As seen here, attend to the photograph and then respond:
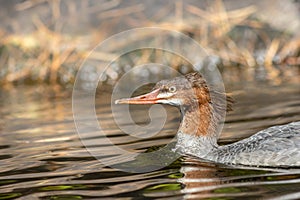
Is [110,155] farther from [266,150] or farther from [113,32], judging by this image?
[113,32]

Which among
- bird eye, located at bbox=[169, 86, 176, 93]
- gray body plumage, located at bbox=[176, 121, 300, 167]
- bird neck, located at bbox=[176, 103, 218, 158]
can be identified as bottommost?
gray body plumage, located at bbox=[176, 121, 300, 167]

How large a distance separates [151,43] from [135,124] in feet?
17.2

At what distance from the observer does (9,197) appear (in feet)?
20.4

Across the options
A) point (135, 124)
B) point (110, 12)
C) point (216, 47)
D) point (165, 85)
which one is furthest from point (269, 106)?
point (110, 12)

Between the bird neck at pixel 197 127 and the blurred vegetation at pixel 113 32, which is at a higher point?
the blurred vegetation at pixel 113 32

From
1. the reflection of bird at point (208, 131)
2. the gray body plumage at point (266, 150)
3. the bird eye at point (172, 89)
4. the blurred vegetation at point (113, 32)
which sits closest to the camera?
the gray body plumage at point (266, 150)

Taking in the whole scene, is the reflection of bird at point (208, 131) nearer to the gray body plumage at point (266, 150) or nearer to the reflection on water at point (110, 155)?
the gray body plumage at point (266, 150)

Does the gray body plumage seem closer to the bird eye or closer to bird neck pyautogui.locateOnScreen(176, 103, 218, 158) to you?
bird neck pyautogui.locateOnScreen(176, 103, 218, 158)

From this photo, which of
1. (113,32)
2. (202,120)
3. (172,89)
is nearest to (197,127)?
(202,120)

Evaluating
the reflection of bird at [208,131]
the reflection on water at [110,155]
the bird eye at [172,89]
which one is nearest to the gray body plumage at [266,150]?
the reflection of bird at [208,131]

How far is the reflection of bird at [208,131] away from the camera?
7.00 meters

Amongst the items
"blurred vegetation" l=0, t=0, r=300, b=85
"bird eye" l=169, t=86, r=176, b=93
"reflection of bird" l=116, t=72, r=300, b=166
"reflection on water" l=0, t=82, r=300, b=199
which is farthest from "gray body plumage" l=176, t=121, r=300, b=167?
"blurred vegetation" l=0, t=0, r=300, b=85

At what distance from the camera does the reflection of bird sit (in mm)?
6996

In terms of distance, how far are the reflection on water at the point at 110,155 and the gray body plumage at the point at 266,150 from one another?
0.53ft
